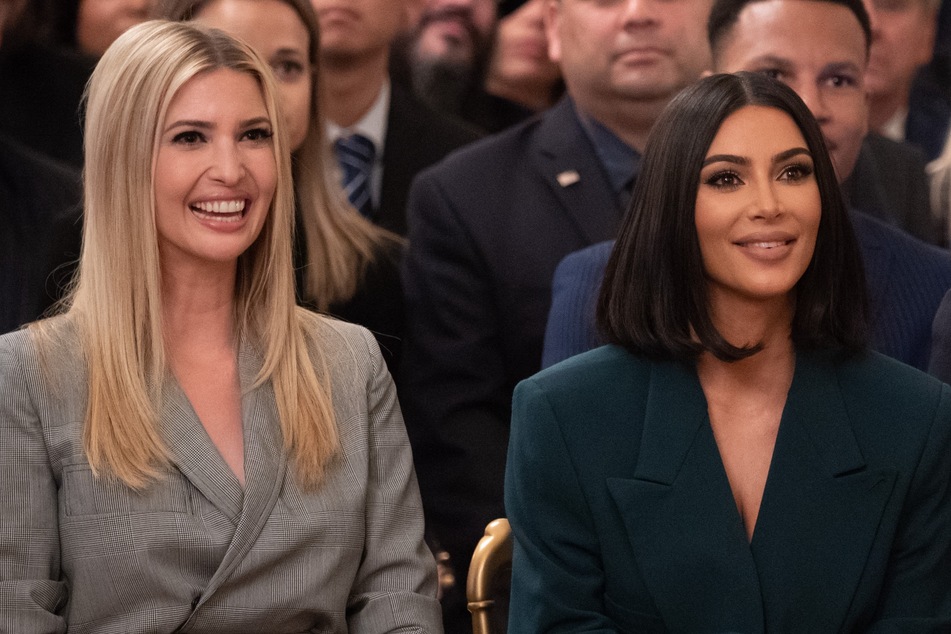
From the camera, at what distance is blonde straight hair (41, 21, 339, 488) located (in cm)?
252

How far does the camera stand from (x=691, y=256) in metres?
2.45

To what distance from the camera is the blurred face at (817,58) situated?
3398mm

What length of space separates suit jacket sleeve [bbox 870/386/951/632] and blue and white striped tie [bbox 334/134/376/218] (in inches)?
80.4

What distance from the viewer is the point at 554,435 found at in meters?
2.43

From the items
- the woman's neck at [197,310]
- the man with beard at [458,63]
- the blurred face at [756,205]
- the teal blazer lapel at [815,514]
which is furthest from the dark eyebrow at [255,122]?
the man with beard at [458,63]

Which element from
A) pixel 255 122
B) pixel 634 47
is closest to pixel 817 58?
pixel 634 47

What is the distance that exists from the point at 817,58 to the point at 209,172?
4.77 ft

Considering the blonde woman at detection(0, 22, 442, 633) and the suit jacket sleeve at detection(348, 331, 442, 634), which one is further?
the suit jacket sleeve at detection(348, 331, 442, 634)

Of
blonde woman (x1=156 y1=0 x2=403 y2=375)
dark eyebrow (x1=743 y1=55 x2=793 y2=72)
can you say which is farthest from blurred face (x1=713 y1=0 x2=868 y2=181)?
blonde woman (x1=156 y1=0 x2=403 y2=375)

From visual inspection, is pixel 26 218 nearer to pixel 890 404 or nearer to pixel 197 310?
pixel 197 310

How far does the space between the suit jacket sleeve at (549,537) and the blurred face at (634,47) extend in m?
1.47

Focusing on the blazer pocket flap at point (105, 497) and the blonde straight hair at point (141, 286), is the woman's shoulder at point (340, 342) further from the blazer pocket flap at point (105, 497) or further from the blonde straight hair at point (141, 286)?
the blazer pocket flap at point (105, 497)

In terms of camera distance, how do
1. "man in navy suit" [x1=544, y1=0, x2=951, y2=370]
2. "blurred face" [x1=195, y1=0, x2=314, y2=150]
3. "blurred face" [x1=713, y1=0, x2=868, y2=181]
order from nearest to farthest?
"man in navy suit" [x1=544, y1=0, x2=951, y2=370], "blurred face" [x1=713, y1=0, x2=868, y2=181], "blurred face" [x1=195, y1=0, x2=314, y2=150]

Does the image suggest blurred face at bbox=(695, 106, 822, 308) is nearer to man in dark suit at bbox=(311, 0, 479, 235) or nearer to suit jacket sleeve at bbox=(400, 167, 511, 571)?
suit jacket sleeve at bbox=(400, 167, 511, 571)
